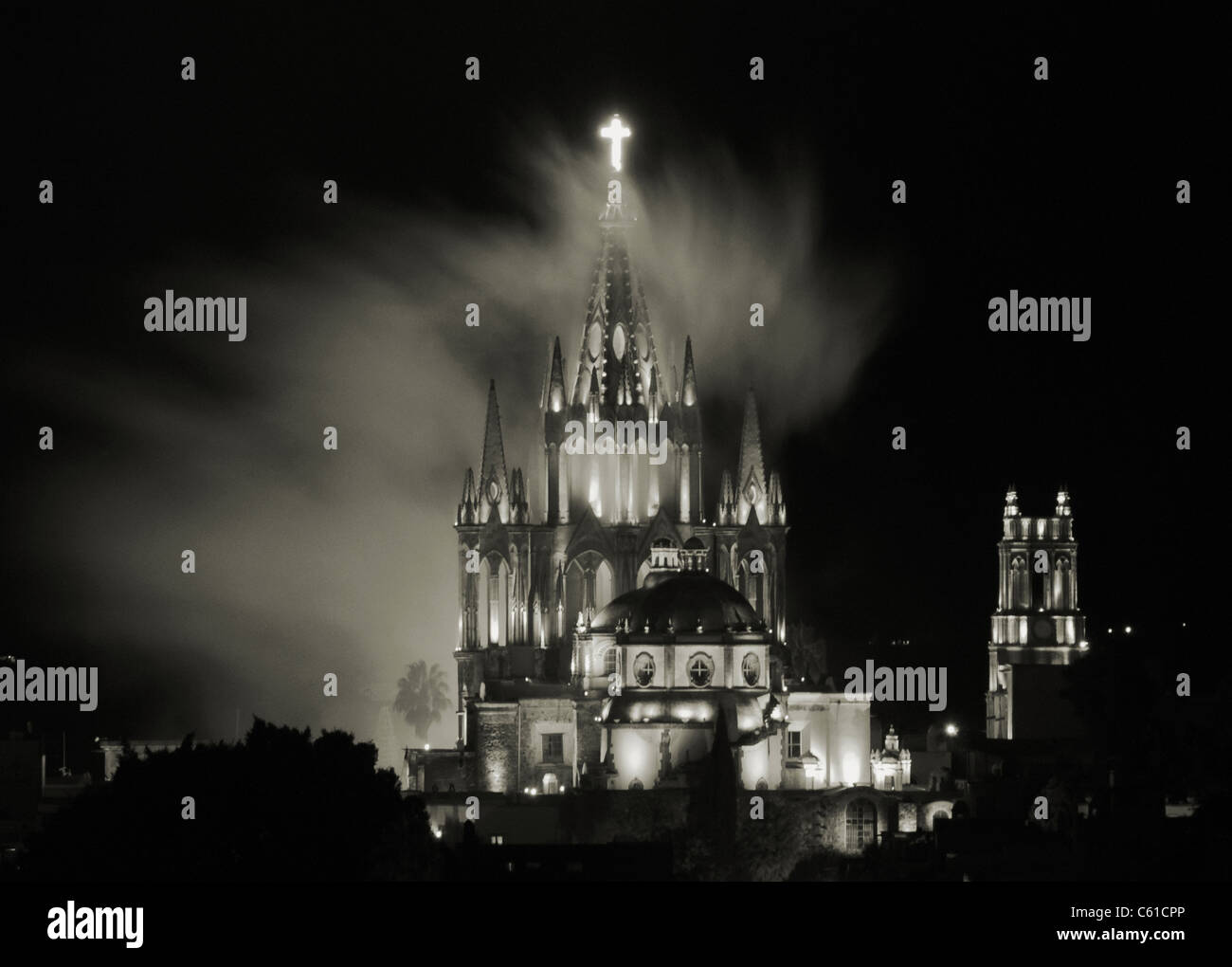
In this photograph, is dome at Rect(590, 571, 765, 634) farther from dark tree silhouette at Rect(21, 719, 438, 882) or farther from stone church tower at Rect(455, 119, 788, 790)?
dark tree silhouette at Rect(21, 719, 438, 882)

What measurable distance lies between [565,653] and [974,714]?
44624 mm

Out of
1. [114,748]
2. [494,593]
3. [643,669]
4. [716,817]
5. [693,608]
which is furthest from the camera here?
[114,748]

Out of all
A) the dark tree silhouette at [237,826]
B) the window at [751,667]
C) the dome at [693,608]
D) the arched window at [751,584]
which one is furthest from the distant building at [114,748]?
the dark tree silhouette at [237,826]

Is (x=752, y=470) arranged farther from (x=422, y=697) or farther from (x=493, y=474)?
(x=422, y=697)

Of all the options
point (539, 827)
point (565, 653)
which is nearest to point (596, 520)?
point (565, 653)

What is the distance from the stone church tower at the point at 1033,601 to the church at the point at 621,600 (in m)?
24.4

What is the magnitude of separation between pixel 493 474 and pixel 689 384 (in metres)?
10.6

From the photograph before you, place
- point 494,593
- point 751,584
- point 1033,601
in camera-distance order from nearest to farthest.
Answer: point 494,593
point 751,584
point 1033,601

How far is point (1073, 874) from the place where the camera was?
9638 centimetres

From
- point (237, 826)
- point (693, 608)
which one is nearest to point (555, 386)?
point (693, 608)

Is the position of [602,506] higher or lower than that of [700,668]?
higher

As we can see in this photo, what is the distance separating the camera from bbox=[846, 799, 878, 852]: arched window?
126 metres

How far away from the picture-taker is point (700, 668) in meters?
133

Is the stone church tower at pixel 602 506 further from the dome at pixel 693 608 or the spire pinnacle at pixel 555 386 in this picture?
the dome at pixel 693 608
